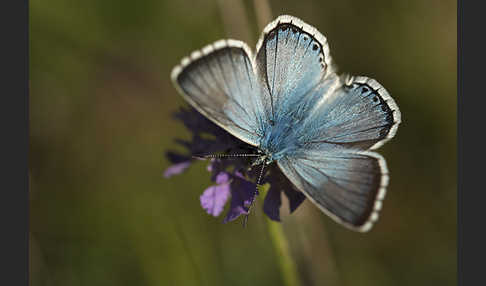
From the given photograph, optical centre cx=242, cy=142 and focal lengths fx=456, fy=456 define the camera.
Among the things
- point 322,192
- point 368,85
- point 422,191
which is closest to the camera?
point 322,192

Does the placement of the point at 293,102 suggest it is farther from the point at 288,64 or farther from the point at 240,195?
the point at 240,195

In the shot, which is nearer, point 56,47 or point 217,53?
point 217,53

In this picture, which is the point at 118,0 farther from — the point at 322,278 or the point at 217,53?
the point at 322,278

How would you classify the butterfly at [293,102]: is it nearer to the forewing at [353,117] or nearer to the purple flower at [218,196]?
the forewing at [353,117]

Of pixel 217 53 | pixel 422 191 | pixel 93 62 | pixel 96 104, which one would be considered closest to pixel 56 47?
pixel 93 62

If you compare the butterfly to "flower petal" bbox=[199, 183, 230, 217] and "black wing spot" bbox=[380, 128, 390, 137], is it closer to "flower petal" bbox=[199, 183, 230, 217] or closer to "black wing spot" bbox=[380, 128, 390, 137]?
"black wing spot" bbox=[380, 128, 390, 137]

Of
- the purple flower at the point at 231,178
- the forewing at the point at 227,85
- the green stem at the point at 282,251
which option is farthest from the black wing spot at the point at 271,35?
the green stem at the point at 282,251
